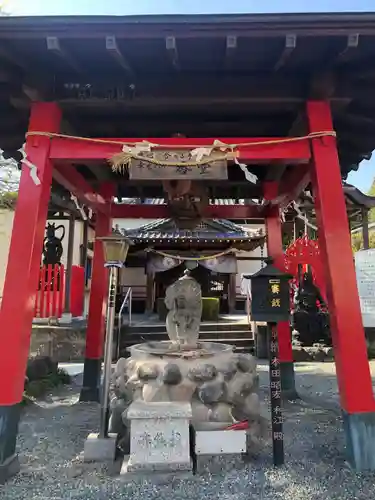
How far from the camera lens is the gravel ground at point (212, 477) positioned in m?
3.06

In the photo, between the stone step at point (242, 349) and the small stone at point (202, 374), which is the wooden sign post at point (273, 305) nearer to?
the small stone at point (202, 374)

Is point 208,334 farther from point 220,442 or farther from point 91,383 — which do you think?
point 220,442

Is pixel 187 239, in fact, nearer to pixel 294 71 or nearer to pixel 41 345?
pixel 41 345

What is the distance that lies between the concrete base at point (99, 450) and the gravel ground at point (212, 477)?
11 cm

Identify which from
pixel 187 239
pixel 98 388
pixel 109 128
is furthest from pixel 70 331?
pixel 109 128

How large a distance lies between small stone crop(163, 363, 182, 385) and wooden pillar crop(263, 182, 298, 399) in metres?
2.98

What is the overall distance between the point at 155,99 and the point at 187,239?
9.86 m

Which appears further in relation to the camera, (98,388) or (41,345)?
(41,345)

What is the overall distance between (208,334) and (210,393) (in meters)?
8.00

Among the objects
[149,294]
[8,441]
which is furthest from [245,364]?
[149,294]

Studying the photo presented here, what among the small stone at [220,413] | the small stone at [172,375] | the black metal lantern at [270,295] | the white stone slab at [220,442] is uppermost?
the black metal lantern at [270,295]

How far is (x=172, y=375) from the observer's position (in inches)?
151

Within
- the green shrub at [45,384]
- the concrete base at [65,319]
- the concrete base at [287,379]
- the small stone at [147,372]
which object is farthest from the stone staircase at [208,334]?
the small stone at [147,372]

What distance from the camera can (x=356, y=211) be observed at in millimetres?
13016
